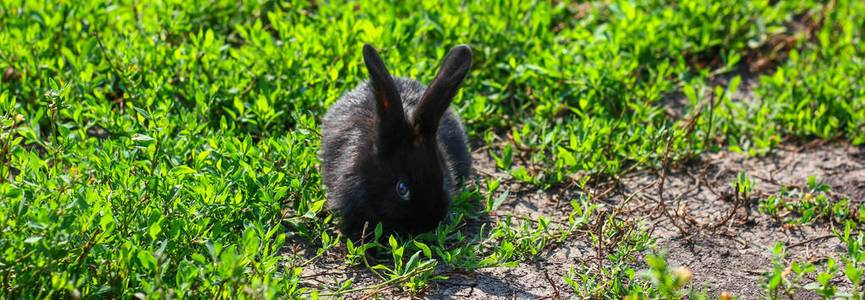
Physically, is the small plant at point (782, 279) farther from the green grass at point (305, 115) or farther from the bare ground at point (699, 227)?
the green grass at point (305, 115)

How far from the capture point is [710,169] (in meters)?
5.37

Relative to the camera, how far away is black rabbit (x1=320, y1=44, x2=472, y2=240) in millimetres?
4066

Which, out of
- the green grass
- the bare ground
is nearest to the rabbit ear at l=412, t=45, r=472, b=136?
the green grass

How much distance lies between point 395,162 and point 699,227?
185 centimetres

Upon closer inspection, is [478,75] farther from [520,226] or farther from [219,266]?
[219,266]

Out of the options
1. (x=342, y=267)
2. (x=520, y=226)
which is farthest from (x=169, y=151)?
(x=520, y=226)

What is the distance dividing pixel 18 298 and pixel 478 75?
3562 mm

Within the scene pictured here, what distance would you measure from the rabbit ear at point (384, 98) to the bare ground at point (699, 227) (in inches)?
27.8

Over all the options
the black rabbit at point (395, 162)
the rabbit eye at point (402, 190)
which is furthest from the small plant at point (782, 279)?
the rabbit eye at point (402, 190)

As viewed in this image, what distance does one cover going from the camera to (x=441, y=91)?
4.03 meters

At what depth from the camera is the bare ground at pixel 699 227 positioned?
162 inches

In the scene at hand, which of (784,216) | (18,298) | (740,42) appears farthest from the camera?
(740,42)

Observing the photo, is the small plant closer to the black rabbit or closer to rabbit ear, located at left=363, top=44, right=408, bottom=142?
the black rabbit

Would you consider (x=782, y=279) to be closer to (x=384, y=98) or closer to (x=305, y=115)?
(x=384, y=98)
